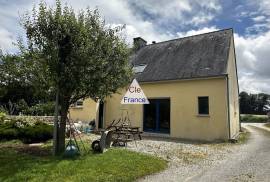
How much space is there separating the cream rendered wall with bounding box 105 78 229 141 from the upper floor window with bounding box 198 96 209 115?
0.86ft

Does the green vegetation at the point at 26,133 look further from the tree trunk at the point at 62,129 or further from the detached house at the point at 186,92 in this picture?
the detached house at the point at 186,92

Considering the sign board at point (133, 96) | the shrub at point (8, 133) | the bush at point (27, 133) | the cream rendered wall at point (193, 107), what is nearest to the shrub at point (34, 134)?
the bush at point (27, 133)

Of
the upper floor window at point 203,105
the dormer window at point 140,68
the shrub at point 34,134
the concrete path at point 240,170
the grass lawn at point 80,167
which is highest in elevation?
the dormer window at point 140,68

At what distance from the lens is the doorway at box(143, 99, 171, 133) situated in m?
19.3

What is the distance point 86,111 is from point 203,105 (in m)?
10.9

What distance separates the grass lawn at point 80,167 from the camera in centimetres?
725

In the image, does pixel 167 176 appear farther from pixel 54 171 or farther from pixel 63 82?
pixel 63 82

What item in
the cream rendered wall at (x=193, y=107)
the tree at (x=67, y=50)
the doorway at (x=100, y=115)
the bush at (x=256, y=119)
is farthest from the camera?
the bush at (x=256, y=119)

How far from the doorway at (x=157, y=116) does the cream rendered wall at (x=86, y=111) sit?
5.19 meters

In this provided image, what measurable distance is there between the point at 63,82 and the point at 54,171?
3.16m

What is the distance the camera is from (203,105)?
1766 centimetres

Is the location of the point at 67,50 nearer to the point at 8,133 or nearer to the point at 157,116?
the point at 8,133

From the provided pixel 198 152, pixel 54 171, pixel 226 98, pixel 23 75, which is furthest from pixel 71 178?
pixel 226 98

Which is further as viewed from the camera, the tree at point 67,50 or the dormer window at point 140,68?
the dormer window at point 140,68
